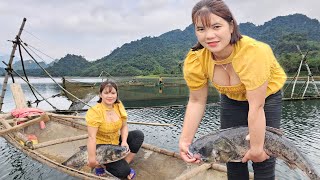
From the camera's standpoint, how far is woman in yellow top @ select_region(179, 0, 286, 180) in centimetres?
201

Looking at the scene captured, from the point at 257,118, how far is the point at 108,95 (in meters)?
3.47

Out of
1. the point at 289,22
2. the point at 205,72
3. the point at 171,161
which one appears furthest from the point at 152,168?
the point at 289,22

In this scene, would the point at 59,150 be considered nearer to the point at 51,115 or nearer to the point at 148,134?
the point at 51,115

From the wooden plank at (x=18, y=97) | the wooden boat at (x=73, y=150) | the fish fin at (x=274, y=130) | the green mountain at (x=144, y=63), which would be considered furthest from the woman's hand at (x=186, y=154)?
the green mountain at (x=144, y=63)

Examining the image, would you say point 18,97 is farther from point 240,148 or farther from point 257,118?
point 257,118

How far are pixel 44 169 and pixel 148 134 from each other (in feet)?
19.9

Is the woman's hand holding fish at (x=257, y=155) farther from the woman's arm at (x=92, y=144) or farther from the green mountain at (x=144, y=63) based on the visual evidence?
the green mountain at (x=144, y=63)

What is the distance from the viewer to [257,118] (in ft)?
6.64

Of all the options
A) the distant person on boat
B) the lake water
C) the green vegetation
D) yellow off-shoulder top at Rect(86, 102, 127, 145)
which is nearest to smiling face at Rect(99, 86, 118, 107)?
the distant person on boat

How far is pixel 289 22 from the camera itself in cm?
19938

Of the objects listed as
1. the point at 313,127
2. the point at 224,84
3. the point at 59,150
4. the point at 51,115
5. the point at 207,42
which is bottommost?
the point at 313,127

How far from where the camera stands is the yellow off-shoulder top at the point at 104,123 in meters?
5.05

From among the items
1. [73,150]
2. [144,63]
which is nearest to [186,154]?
[73,150]

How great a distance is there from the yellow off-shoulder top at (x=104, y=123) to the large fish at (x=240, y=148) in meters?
2.98
